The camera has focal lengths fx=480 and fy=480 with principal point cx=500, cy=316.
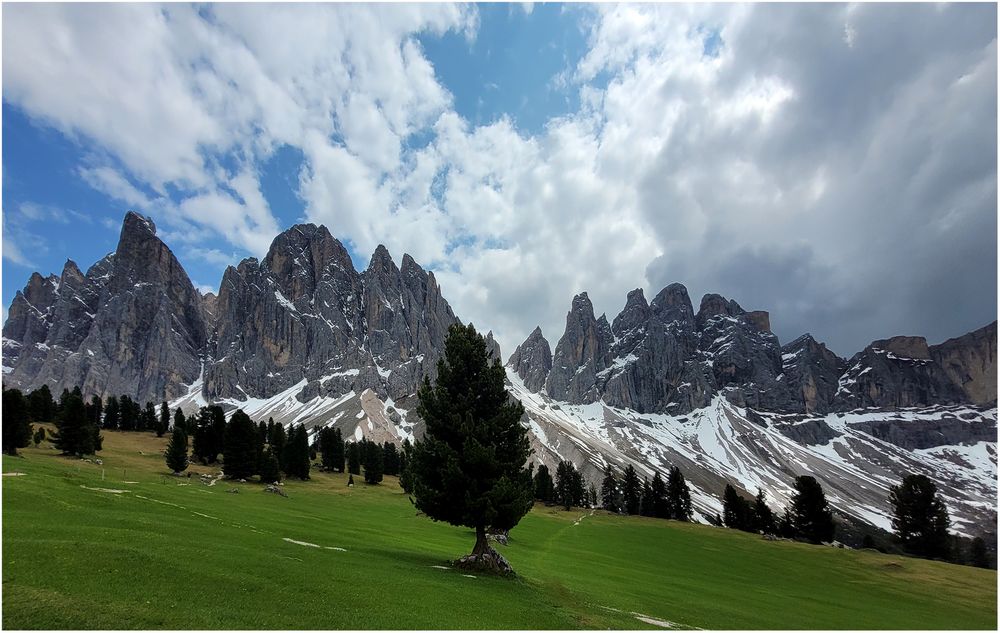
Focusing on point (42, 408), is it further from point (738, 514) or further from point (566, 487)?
point (738, 514)

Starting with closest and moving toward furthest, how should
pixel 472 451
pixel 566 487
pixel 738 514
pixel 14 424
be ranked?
pixel 472 451 < pixel 14 424 < pixel 738 514 < pixel 566 487

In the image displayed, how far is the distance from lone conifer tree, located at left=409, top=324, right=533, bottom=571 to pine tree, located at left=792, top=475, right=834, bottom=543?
271ft

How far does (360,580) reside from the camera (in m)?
21.2

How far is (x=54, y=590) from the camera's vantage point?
46.6 feet

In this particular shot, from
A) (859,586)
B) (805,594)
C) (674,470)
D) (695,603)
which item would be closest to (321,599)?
(695,603)

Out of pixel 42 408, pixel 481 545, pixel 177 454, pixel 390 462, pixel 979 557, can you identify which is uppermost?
pixel 42 408

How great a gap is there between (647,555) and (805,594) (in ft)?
A: 70.9

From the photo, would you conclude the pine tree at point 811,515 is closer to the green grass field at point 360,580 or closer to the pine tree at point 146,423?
the green grass field at point 360,580

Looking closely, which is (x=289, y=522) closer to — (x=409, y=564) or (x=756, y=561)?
(x=409, y=564)

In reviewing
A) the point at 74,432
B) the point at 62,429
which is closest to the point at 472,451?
the point at 74,432

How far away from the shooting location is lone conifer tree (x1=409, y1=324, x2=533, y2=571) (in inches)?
1168

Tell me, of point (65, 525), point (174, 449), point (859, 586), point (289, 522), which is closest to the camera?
point (65, 525)

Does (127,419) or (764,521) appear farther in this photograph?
(127,419)

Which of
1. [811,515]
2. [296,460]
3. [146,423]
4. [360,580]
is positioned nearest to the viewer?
[360,580]
